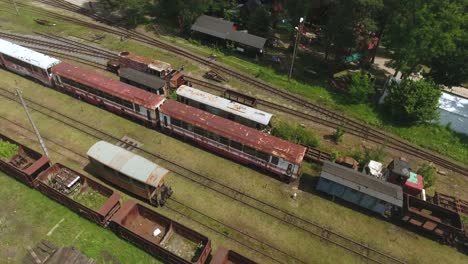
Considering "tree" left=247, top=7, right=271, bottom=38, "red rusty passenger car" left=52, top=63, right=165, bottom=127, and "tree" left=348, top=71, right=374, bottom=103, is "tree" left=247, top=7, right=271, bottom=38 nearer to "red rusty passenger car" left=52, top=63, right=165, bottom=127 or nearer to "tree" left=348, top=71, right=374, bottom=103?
"tree" left=348, top=71, right=374, bottom=103

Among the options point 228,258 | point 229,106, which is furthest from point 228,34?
point 228,258

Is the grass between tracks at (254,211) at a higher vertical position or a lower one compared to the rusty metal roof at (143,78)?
lower

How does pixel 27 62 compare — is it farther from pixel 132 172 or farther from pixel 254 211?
pixel 254 211

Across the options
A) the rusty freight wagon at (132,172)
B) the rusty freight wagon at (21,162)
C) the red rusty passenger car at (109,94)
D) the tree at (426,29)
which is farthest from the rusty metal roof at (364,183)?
the rusty freight wagon at (21,162)

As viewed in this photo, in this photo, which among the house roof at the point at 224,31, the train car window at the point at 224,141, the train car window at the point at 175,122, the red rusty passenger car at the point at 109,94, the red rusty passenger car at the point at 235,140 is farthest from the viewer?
the house roof at the point at 224,31

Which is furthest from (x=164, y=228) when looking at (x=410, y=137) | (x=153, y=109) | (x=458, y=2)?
(x=458, y=2)

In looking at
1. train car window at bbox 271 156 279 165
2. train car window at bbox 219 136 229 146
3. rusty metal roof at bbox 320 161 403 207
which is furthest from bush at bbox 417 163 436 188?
train car window at bbox 219 136 229 146

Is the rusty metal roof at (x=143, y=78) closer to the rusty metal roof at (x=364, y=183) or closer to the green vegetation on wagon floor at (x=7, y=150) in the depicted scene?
the green vegetation on wagon floor at (x=7, y=150)
